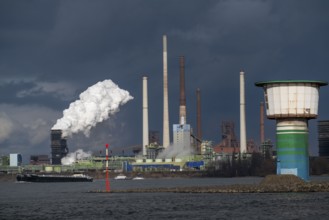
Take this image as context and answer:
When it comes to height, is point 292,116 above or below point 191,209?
above

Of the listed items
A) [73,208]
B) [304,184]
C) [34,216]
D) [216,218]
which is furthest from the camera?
[304,184]

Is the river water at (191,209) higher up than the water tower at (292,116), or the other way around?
the water tower at (292,116)

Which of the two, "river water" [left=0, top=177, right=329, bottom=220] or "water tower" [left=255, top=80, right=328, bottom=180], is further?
"water tower" [left=255, top=80, right=328, bottom=180]

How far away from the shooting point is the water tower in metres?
118

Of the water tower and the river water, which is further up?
the water tower

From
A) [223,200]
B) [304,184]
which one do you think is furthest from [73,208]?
[304,184]

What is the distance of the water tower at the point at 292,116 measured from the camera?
387 feet

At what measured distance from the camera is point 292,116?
386ft

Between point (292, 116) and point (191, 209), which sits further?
point (292, 116)

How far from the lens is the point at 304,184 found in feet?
376

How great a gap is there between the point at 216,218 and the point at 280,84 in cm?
5053

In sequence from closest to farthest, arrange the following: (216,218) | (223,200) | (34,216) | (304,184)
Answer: (216,218)
(34,216)
(223,200)
(304,184)

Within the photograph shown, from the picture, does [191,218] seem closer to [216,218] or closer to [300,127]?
[216,218]

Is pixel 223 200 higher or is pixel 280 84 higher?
pixel 280 84
